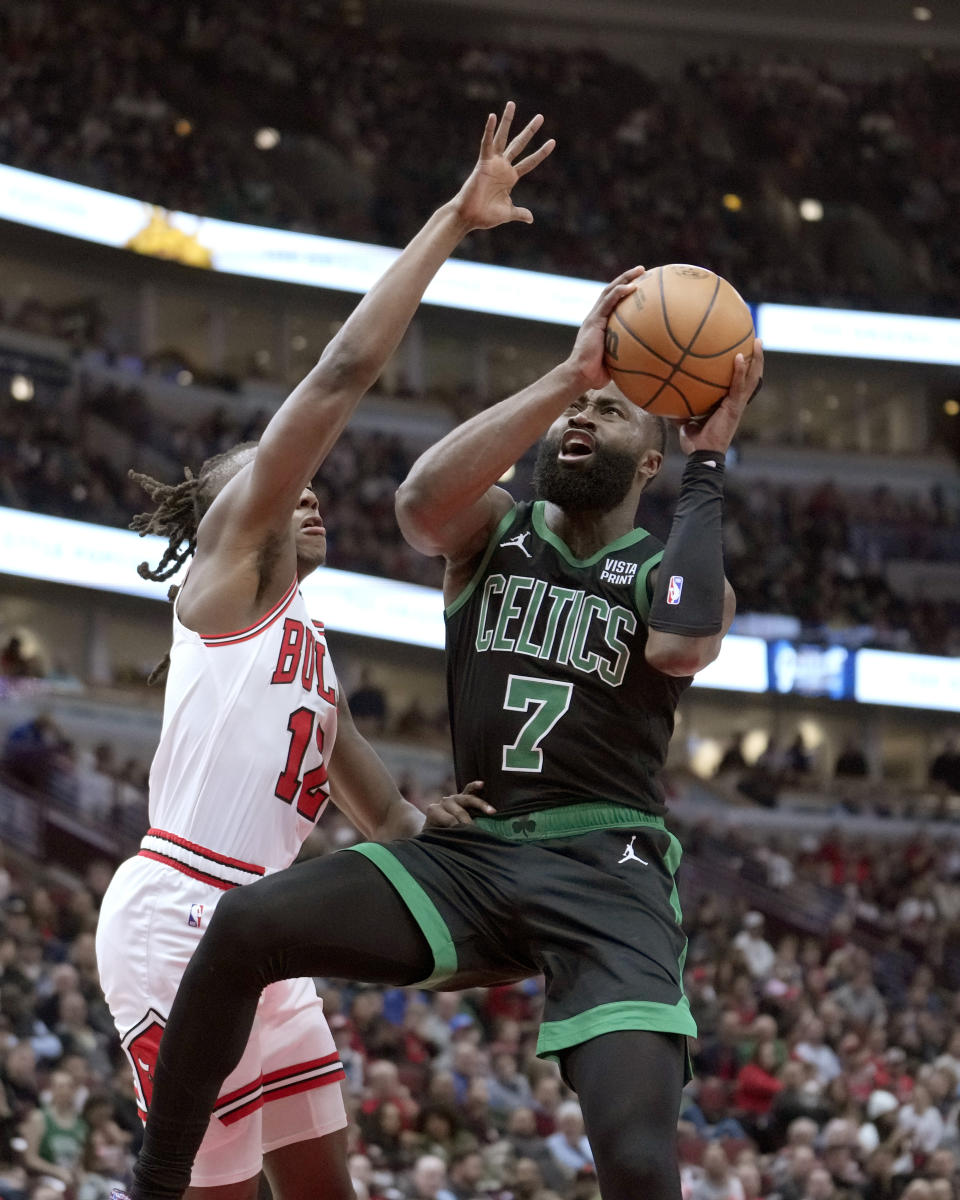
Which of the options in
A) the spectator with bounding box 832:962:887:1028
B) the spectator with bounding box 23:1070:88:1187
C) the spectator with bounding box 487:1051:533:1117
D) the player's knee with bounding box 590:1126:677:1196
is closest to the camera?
the player's knee with bounding box 590:1126:677:1196

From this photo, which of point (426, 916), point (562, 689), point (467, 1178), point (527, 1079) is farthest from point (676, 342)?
point (527, 1079)

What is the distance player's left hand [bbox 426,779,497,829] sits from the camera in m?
4.36

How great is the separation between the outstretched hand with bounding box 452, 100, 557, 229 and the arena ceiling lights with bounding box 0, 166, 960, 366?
1979 cm

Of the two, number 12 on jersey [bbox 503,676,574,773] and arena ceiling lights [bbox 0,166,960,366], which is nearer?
number 12 on jersey [bbox 503,676,574,773]

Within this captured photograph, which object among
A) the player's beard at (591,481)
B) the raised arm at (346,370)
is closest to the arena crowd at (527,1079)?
the raised arm at (346,370)

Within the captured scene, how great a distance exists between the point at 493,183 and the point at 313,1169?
2.86 m

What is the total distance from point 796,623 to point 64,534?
1218cm

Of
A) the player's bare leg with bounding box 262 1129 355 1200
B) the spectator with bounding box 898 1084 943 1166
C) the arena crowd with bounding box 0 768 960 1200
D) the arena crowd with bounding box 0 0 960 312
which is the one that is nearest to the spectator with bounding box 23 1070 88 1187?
the arena crowd with bounding box 0 768 960 1200

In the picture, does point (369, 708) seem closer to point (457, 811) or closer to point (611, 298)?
point (457, 811)

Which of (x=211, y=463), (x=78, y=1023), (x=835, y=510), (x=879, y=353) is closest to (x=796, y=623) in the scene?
(x=835, y=510)

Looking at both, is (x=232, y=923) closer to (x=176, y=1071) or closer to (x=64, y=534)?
(x=176, y=1071)

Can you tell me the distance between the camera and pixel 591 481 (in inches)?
179

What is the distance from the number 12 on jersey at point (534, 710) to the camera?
4.33 m

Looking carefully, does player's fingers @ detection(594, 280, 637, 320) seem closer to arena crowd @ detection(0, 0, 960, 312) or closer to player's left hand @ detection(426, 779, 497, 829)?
player's left hand @ detection(426, 779, 497, 829)
